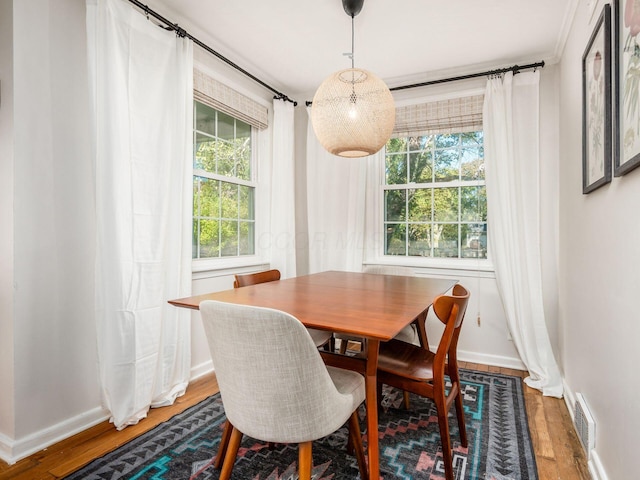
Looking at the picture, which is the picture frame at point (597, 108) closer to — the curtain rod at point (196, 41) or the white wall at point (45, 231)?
the curtain rod at point (196, 41)

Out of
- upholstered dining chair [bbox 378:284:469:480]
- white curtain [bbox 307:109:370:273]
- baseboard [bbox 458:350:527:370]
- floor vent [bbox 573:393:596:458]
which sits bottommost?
baseboard [bbox 458:350:527:370]

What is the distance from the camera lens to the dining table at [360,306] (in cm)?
126

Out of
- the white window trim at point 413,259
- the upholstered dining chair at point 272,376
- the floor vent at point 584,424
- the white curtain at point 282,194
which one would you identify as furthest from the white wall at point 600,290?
the white curtain at point 282,194

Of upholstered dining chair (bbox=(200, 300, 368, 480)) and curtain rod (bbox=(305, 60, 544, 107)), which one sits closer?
upholstered dining chair (bbox=(200, 300, 368, 480))

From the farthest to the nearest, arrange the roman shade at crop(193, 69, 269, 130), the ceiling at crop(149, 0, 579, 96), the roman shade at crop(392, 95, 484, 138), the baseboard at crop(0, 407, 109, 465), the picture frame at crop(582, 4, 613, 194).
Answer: the roman shade at crop(392, 95, 484, 138), the roman shade at crop(193, 69, 269, 130), the ceiling at crop(149, 0, 579, 96), the baseboard at crop(0, 407, 109, 465), the picture frame at crop(582, 4, 613, 194)

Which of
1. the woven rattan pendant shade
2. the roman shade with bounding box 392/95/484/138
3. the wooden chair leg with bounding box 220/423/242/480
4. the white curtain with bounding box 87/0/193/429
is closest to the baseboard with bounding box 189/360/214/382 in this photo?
the white curtain with bounding box 87/0/193/429

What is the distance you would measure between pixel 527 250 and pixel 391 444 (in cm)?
179

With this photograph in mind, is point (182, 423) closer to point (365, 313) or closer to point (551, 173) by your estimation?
point (365, 313)

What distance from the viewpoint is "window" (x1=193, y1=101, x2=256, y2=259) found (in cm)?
281

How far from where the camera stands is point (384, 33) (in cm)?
250

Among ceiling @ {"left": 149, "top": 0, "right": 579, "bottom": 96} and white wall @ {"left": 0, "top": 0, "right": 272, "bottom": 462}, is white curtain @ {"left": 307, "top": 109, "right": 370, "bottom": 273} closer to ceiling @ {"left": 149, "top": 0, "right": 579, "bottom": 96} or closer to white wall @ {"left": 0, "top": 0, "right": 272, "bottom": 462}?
ceiling @ {"left": 149, "top": 0, "right": 579, "bottom": 96}

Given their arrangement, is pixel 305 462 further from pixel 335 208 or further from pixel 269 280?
pixel 335 208

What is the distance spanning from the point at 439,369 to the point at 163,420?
1.58 meters

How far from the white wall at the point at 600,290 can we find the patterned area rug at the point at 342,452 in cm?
40
